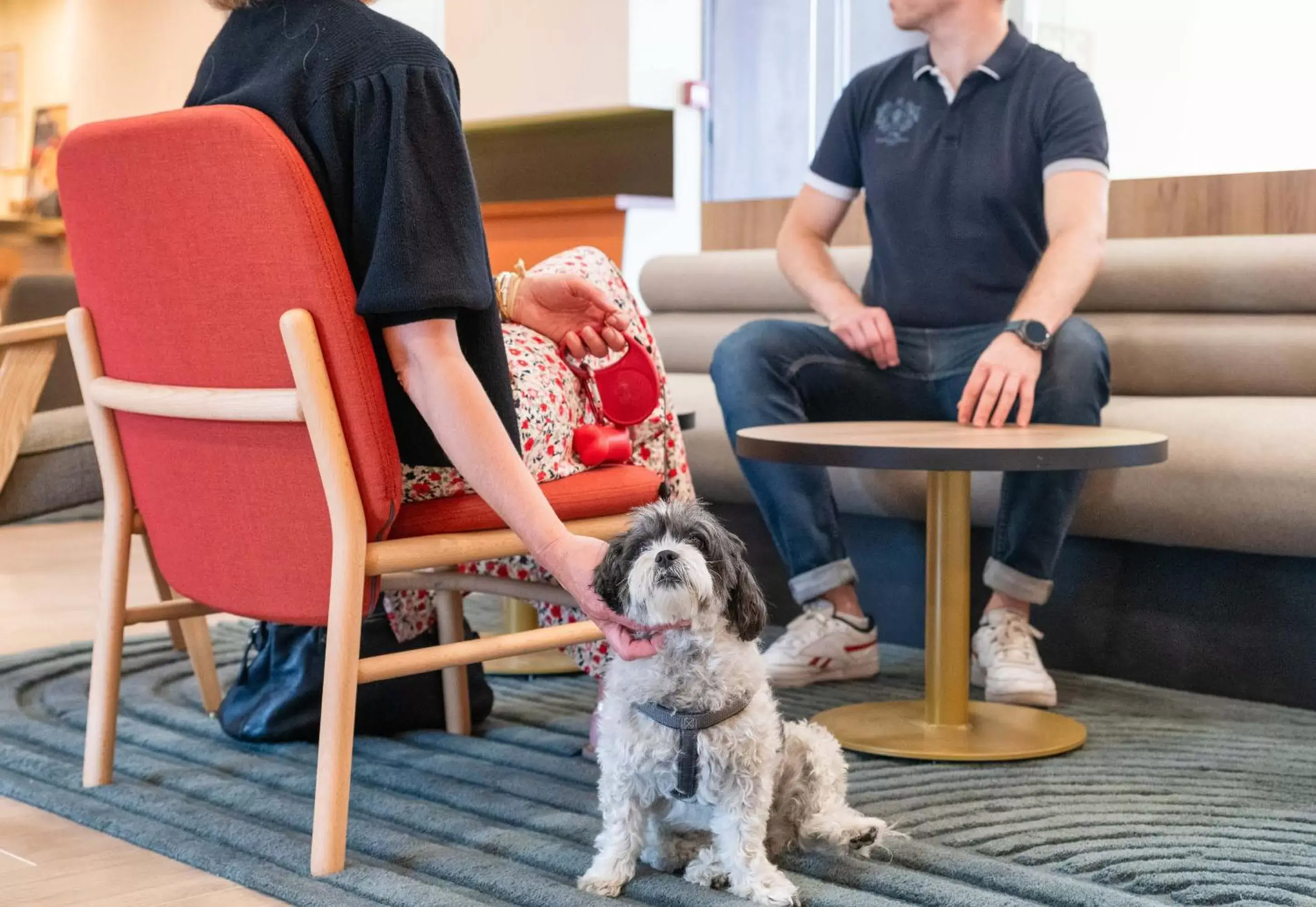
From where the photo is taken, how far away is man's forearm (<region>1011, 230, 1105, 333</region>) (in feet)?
7.68

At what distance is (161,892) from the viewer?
1.57 meters

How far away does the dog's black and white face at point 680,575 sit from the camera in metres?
1.38

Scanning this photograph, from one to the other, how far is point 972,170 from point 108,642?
5.40 feet

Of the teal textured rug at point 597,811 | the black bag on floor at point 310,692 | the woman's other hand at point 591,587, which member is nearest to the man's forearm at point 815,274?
the teal textured rug at point 597,811

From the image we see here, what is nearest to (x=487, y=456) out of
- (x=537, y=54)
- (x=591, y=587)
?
(x=591, y=587)

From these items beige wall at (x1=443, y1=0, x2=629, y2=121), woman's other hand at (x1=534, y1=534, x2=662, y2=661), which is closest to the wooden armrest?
woman's other hand at (x1=534, y1=534, x2=662, y2=661)

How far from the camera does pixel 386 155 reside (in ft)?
4.83

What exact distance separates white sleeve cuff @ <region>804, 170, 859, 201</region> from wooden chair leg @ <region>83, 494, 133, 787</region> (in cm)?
148

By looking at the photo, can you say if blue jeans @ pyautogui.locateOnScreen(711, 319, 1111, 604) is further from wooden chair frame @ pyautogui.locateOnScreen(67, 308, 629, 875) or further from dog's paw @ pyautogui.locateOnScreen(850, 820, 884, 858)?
dog's paw @ pyautogui.locateOnScreen(850, 820, 884, 858)

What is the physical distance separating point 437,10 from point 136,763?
4497 mm

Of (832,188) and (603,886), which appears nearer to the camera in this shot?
(603,886)

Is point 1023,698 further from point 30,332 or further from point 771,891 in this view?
point 30,332

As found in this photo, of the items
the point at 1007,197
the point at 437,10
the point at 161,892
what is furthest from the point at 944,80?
the point at 437,10

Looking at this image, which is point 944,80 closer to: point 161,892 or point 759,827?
point 759,827
